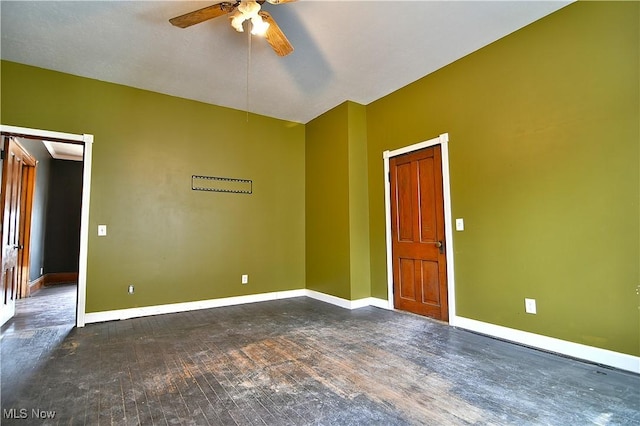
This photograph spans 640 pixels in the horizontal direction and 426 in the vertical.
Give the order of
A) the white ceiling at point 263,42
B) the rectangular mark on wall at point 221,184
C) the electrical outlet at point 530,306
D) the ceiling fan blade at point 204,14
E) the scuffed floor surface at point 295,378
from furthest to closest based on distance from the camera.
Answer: the rectangular mark on wall at point 221,184 → the electrical outlet at point 530,306 → the white ceiling at point 263,42 → the ceiling fan blade at point 204,14 → the scuffed floor surface at point 295,378

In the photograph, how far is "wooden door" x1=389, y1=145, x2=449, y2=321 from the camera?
3.77 metres

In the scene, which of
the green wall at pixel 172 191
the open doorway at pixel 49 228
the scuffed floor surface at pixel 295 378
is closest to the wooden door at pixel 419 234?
the scuffed floor surface at pixel 295 378

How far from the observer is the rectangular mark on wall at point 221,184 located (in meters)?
4.56

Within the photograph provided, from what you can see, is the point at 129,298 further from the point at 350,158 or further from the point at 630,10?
the point at 630,10

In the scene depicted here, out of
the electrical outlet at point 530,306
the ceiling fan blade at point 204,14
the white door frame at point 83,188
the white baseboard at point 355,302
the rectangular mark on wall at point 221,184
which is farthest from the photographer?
the rectangular mark on wall at point 221,184

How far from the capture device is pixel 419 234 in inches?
157

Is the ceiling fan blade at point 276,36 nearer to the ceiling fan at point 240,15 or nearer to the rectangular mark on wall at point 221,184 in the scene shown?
the ceiling fan at point 240,15

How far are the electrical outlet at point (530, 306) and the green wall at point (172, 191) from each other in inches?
129

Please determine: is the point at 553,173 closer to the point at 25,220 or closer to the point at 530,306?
the point at 530,306

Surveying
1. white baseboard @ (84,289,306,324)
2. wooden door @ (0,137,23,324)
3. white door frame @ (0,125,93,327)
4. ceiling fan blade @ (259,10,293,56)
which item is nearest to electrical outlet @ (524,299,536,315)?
ceiling fan blade @ (259,10,293,56)

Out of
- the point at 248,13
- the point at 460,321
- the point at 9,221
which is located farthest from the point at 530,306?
the point at 9,221

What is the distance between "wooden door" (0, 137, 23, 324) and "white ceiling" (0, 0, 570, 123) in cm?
127

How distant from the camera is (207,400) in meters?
2.00

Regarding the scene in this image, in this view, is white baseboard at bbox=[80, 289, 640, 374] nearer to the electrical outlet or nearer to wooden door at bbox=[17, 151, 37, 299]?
the electrical outlet
